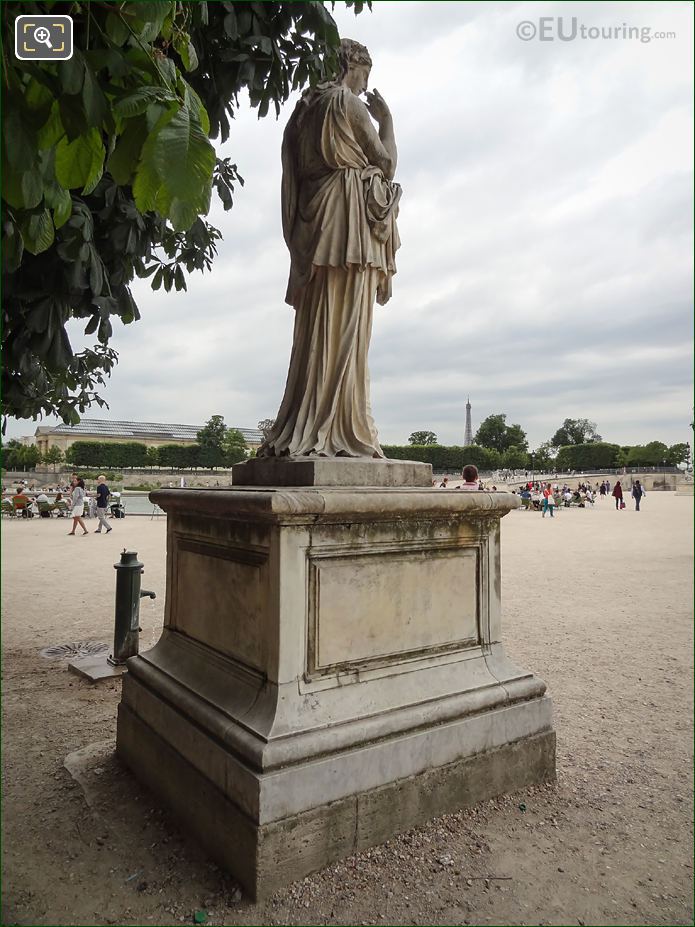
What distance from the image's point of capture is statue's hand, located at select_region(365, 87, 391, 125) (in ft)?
10.8

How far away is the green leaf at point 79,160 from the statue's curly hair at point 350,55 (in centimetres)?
267

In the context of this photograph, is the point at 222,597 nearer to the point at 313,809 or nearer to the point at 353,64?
the point at 313,809

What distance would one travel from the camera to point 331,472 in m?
2.66

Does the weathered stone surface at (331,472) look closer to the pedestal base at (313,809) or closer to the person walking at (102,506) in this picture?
the pedestal base at (313,809)

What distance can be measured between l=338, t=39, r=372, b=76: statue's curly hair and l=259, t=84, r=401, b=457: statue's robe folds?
0.18m

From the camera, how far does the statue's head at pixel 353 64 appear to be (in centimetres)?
322

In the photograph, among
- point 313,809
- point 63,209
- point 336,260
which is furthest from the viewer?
point 336,260

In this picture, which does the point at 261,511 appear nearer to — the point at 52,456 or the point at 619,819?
the point at 619,819

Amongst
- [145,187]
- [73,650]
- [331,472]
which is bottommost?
[73,650]

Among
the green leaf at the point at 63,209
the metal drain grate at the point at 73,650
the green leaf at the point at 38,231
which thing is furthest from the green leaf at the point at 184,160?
the metal drain grate at the point at 73,650

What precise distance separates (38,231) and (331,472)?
5.26ft

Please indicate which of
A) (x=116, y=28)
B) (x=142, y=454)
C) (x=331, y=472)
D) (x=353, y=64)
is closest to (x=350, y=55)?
(x=353, y=64)

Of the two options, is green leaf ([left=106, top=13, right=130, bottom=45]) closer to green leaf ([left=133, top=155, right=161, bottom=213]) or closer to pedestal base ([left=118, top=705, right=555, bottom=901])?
green leaf ([left=133, top=155, right=161, bottom=213])

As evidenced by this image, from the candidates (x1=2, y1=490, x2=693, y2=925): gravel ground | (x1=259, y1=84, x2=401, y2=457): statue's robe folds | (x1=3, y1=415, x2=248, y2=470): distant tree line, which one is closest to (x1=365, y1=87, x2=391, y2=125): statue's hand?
(x1=259, y1=84, x2=401, y2=457): statue's robe folds
